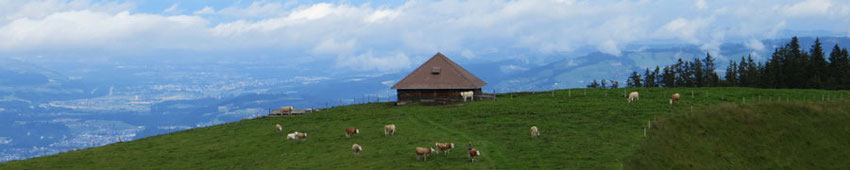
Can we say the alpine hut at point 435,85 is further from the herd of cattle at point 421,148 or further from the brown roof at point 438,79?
the herd of cattle at point 421,148

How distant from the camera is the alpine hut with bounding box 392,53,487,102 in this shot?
75000 mm

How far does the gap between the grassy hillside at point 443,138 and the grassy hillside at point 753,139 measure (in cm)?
199

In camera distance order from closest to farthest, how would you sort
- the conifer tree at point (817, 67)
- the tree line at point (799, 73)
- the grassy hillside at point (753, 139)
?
1. the grassy hillside at point (753, 139)
2. the tree line at point (799, 73)
3. the conifer tree at point (817, 67)

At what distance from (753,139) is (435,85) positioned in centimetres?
3992

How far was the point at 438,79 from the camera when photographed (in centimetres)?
7644

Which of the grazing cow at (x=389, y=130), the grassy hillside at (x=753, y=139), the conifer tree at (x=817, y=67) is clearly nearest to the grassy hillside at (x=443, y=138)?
the grazing cow at (x=389, y=130)

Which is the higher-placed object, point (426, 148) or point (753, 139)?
point (753, 139)

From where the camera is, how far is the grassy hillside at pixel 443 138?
1518 inches

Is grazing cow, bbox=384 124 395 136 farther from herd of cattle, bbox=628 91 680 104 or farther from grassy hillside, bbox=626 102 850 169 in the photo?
herd of cattle, bbox=628 91 680 104

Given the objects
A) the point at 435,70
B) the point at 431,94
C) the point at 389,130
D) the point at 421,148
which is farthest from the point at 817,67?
the point at 421,148

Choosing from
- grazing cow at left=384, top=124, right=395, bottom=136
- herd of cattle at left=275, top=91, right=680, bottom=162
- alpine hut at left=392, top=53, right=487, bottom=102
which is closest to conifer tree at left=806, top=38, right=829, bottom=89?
herd of cattle at left=275, top=91, right=680, bottom=162

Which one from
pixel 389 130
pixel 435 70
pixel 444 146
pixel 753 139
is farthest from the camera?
pixel 435 70

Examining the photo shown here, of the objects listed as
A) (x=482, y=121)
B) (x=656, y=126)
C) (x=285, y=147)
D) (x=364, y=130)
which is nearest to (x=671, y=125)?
(x=656, y=126)

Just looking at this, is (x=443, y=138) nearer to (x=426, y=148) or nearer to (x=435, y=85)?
(x=426, y=148)
